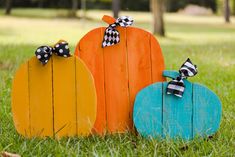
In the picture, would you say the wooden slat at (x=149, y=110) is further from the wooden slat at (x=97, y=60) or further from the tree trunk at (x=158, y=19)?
the tree trunk at (x=158, y=19)

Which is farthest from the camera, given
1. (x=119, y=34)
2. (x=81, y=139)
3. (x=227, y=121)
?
(x=227, y=121)

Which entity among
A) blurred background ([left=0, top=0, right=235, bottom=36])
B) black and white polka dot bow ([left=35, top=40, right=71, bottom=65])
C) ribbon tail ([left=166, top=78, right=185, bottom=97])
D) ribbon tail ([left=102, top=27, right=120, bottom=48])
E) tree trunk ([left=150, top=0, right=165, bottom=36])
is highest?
ribbon tail ([left=102, top=27, right=120, bottom=48])

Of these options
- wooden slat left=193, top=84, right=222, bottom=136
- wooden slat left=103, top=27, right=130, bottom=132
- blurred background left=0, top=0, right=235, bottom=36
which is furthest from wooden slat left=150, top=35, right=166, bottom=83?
blurred background left=0, top=0, right=235, bottom=36

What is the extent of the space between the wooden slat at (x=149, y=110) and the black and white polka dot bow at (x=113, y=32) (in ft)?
1.34

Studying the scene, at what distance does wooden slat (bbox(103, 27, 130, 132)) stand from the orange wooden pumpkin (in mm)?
197

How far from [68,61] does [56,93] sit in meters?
0.23

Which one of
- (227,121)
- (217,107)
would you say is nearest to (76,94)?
(217,107)

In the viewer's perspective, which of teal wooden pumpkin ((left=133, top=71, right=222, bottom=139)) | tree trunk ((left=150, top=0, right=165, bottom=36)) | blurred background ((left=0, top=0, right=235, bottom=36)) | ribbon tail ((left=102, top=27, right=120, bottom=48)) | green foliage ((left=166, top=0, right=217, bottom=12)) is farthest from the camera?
green foliage ((left=166, top=0, right=217, bottom=12))

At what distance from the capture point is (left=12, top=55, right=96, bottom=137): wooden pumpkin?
3436mm

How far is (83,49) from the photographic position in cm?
362

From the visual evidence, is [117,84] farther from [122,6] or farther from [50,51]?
[122,6]

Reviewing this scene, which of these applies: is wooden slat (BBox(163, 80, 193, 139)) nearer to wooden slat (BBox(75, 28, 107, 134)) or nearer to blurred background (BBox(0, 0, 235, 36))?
wooden slat (BBox(75, 28, 107, 134))

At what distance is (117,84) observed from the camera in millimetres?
3654

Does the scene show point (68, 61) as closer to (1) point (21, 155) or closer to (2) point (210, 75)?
(1) point (21, 155)
